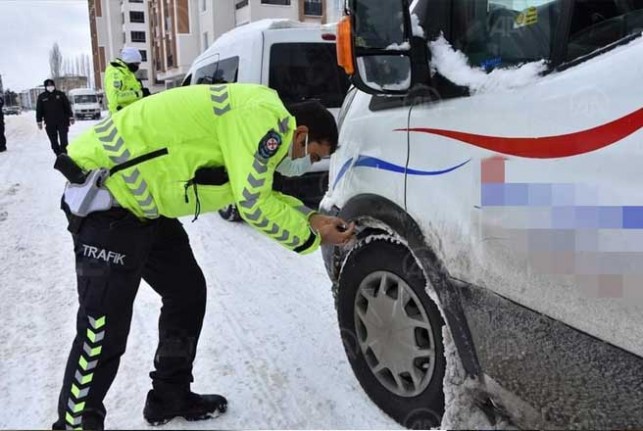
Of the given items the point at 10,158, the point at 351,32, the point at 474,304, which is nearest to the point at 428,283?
the point at 474,304

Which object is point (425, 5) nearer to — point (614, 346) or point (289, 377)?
point (614, 346)

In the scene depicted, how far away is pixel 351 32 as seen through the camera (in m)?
2.19

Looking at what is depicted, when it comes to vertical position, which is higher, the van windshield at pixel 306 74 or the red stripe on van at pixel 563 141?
→ the van windshield at pixel 306 74

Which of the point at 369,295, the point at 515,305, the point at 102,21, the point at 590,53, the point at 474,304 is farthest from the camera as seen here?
the point at 102,21

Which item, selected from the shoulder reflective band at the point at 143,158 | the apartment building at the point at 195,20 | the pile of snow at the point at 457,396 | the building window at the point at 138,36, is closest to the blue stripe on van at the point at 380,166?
the pile of snow at the point at 457,396

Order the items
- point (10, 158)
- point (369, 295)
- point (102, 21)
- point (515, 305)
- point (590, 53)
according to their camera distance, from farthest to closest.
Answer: point (102, 21)
point (10, 158)
point (369, 295)
point (515, 305)
point (590, 53)

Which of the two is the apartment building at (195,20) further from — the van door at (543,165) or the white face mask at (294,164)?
the van door at (543,165)

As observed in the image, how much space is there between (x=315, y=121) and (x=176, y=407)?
152cm

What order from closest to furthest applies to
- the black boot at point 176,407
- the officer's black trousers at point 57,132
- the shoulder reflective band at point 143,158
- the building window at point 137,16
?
1. the shoulder reflective band at point 143,158
2. the black boot at point 176,407
3. the officer's black trousers at point 57,132
4. the building window at point 137,16

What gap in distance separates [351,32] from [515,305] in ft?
3.73

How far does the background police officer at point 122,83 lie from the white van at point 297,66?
1.86m

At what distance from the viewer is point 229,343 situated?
143 inches

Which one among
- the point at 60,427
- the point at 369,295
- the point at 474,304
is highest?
the point at 474,304

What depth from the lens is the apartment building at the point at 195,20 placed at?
111 feet
